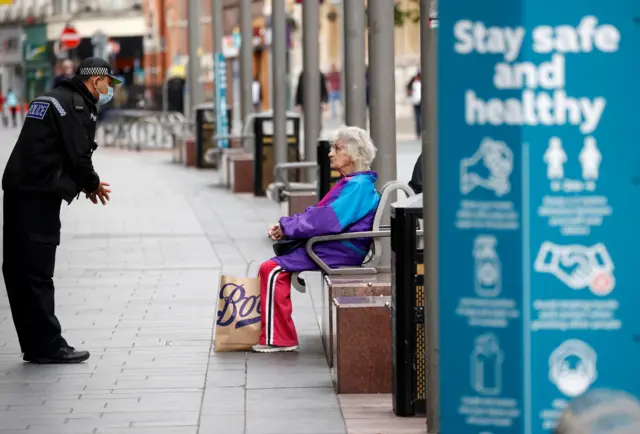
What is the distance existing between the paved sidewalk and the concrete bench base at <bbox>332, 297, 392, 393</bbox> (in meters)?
0.15

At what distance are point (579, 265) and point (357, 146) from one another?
432 cm

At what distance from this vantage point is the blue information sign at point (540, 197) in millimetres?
5434

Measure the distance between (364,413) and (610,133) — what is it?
290cm

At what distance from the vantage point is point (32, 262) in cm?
970

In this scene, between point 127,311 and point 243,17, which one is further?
point 243,17

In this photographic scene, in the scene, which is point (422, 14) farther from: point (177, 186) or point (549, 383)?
point (177, 186)

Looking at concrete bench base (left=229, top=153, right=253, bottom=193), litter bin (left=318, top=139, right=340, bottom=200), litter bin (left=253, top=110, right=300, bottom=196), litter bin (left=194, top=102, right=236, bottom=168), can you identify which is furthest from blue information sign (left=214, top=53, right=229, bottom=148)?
litter bin (left=318, top=139, right=340, bottom=200)

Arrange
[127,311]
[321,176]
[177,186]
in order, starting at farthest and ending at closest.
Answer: [177,186]
[321,176]
[127,311]

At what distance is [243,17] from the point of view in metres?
27.2

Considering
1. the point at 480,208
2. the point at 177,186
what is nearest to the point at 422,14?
the point at 480,208

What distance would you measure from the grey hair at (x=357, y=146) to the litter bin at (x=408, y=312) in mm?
1928

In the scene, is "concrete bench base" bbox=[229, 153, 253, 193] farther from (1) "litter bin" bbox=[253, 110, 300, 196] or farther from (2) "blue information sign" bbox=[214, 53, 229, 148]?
(2) "blue information sign" bbox=[214, 53, 229, 148]

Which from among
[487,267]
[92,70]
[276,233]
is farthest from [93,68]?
[487,267]

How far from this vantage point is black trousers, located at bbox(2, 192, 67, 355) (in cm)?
966
